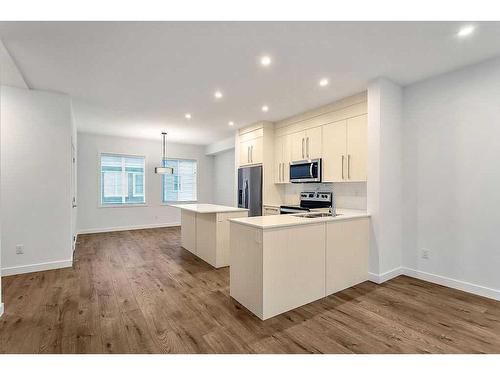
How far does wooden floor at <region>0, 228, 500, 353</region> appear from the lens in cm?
188

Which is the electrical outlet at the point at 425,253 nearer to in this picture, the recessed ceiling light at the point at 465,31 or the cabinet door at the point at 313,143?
the cabinet door at the point at 313,143

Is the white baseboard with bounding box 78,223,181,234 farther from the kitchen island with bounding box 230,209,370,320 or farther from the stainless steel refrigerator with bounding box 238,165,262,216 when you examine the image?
the kitchen island with bounding box 230,209,370,320

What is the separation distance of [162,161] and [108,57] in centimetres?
514

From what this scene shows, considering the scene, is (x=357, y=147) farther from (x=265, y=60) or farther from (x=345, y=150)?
(x=265, y=60)

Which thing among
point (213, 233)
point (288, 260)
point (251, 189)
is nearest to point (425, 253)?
point (288, 260)

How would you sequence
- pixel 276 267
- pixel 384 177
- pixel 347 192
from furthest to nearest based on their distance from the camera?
pixel 347 192
pixel 384 177
pixel 276 267

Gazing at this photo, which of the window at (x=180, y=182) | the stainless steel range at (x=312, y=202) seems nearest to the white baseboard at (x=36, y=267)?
the stainless steel range at (x=312, y=202)

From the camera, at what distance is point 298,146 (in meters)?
4.71

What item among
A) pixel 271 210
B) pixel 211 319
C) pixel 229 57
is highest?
pixel 229 57

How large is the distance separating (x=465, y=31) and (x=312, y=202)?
3029mm

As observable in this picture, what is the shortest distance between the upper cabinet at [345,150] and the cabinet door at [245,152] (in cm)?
197
